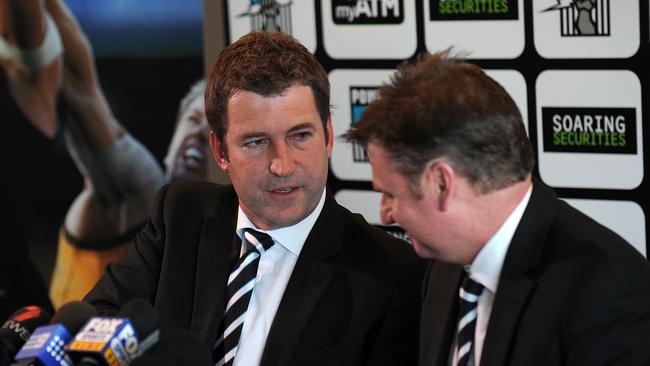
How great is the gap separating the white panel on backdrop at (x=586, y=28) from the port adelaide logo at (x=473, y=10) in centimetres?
8

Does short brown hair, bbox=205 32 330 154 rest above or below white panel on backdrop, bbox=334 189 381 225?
above

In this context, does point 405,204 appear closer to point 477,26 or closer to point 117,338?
point 117,338

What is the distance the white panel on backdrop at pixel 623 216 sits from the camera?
288cm

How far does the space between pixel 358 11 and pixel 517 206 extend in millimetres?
1578

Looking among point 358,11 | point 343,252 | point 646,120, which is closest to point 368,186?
point 358,11

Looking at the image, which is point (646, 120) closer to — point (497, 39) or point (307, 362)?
point (497, 39)

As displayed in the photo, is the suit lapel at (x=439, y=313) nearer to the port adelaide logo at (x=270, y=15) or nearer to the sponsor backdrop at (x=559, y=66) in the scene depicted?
the sponsor backdrop at (x=559, y=66)

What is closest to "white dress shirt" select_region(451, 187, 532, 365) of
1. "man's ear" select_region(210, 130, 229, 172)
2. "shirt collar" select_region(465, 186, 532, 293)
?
"shirt collar" select_region(465, 186, 532, 293)

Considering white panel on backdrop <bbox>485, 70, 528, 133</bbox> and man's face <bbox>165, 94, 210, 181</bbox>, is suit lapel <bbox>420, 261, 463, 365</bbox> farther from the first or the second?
man's face <bbox>165, 94, 210, 181</bbox>

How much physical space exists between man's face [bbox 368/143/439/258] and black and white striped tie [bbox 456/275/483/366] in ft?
0.35

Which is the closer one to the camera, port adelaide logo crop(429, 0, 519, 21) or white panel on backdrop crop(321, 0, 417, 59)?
port adelaide logo crop(429, 0, 519, 21)

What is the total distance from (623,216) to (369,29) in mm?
948

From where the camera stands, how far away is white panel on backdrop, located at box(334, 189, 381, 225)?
3340 mm

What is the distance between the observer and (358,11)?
10.6 ft
